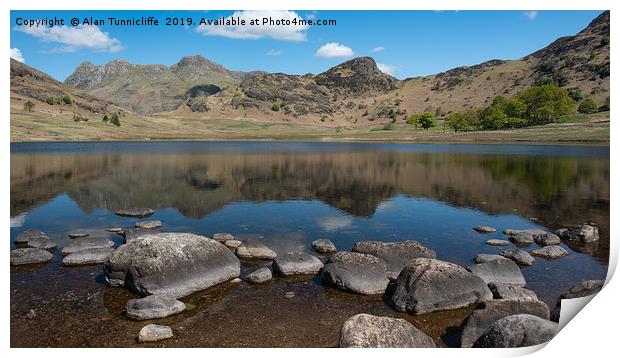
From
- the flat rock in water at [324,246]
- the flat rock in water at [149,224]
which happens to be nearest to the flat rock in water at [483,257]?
the flat rock in water at [324,246]

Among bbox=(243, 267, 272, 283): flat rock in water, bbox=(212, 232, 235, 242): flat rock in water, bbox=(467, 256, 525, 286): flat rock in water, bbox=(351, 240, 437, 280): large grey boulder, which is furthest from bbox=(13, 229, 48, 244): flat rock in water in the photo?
bbox=(467, 256, 525, 286): flat rock in water

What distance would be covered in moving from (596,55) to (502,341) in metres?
227

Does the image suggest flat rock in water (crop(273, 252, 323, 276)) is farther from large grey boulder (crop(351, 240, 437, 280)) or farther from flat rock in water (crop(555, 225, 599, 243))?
flat rock in water (crop(555, 225, 599, 243))

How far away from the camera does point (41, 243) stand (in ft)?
75.3

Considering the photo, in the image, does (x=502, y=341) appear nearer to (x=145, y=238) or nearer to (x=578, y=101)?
(x=145, y=238)

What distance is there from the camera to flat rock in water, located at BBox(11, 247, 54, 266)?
65.3ft

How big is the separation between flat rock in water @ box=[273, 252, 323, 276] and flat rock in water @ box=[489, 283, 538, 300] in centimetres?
715

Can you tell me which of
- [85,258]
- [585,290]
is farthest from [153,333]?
[585,290]

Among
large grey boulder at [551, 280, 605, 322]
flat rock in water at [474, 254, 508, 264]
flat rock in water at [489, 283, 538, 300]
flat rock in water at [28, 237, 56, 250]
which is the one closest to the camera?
large grey boulder at [551, 280, 605, 322]

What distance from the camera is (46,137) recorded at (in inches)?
5472

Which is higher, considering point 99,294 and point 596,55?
point 596,55

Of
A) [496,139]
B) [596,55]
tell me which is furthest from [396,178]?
[596,55]

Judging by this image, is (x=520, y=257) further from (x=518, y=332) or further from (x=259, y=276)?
(x=259, y=276)

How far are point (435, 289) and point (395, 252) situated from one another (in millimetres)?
5171
